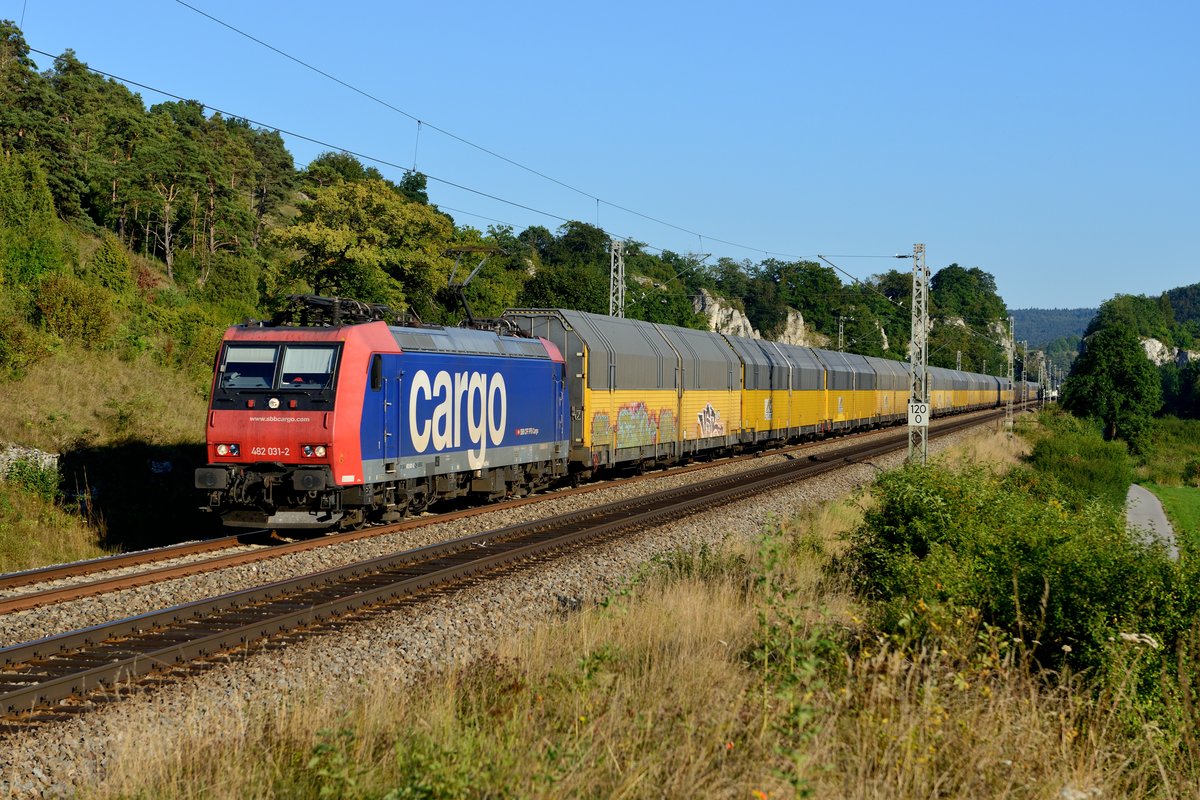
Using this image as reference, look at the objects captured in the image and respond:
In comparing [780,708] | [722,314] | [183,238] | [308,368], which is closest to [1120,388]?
[722,314]

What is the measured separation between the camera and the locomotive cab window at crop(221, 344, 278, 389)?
15945mm

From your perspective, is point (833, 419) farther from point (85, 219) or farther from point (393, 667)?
point (85, 219)

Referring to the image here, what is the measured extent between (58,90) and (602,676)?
79991 millimetres

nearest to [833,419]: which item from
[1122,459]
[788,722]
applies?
[1122,459]

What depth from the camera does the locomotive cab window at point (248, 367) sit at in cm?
1595

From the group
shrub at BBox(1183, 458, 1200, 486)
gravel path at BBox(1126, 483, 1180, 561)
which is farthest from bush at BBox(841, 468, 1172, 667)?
shrub at BBox(1183, 458, 1200, 486)

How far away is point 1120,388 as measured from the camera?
3118 inches

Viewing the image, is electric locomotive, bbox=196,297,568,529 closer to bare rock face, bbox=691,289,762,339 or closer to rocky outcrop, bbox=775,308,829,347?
bare rock face, bbox=691,289,762,339

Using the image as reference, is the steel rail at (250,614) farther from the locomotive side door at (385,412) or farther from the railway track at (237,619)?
the locomotive side door at (385,412)

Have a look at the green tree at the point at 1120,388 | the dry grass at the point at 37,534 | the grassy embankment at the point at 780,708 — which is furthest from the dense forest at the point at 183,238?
the green tree at the point at 1120,388

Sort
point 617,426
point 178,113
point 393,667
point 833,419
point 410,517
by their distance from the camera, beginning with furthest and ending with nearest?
point 178,113
point 833,419
point 617,426
point 410,517
point 393,667

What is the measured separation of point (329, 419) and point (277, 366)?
129 centimetres

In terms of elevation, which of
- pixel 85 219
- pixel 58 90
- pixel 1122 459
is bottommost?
pixel 1122 459

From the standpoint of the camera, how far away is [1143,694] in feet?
27.0
